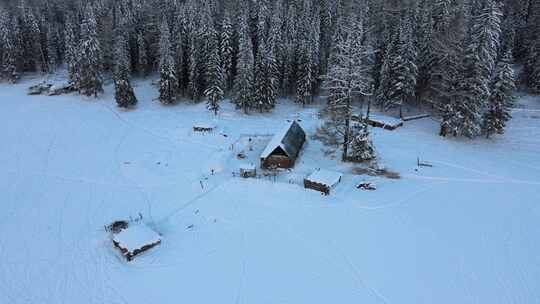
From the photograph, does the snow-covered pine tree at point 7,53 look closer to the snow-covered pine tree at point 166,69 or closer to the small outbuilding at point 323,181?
the snow-covered pine tree at point 166,69

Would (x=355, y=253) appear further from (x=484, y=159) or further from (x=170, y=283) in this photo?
(x=484, y=159)

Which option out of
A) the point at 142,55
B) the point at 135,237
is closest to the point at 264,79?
the point at 142,55

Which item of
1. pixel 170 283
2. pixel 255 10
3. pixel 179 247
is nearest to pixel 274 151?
pixel 179 247

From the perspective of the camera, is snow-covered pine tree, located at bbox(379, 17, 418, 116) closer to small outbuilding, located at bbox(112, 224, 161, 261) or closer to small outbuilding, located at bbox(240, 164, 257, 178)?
small outbuilding, located at bbox(240, 164, 257, 178)

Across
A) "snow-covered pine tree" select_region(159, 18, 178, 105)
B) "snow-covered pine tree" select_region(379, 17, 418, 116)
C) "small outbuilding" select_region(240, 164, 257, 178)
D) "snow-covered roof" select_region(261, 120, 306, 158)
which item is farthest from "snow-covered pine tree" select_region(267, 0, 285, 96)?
"small outbuilding" select_region(240, 164, 257, 178)

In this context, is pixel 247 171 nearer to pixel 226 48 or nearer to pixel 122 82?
pixel 226 48

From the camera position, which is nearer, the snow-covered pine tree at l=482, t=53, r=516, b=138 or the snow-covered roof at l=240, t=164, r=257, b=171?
the snow-covered roof at l=240, t=164, r=257, b=171

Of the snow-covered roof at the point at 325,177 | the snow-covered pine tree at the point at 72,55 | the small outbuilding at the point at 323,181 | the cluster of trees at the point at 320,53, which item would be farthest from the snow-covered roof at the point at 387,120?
the snow-covered pine tree at the point at 72,55
